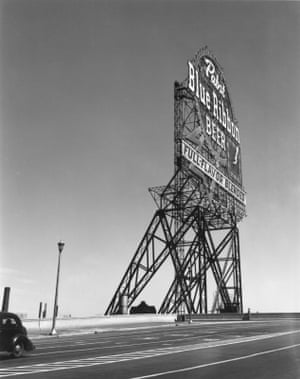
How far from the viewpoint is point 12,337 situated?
12.0 meters

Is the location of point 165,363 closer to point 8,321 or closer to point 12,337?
point 12,337

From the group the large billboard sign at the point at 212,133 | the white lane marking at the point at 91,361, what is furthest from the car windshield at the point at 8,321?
the large billboard sign at the point at 212,133

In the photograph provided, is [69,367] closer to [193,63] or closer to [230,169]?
[193,63]

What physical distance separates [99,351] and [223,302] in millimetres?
35878

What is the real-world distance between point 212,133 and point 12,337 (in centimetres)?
3795

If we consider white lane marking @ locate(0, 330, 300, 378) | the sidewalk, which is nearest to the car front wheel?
white lane marking @ locate(0, 330, 300, 378)

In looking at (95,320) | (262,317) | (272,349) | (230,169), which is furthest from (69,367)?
(230,169)

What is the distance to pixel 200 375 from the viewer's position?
27.7 ft

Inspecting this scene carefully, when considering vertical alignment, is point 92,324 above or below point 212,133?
below

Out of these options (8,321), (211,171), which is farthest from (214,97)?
(8,321)

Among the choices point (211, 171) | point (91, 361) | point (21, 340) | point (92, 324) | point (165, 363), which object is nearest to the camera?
point (165, 363)

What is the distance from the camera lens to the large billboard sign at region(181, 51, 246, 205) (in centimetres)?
4272

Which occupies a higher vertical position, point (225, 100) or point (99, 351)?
point (225, 100)

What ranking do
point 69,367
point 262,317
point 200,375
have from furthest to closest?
point 262,317 → point 69,367 → point 200,375
